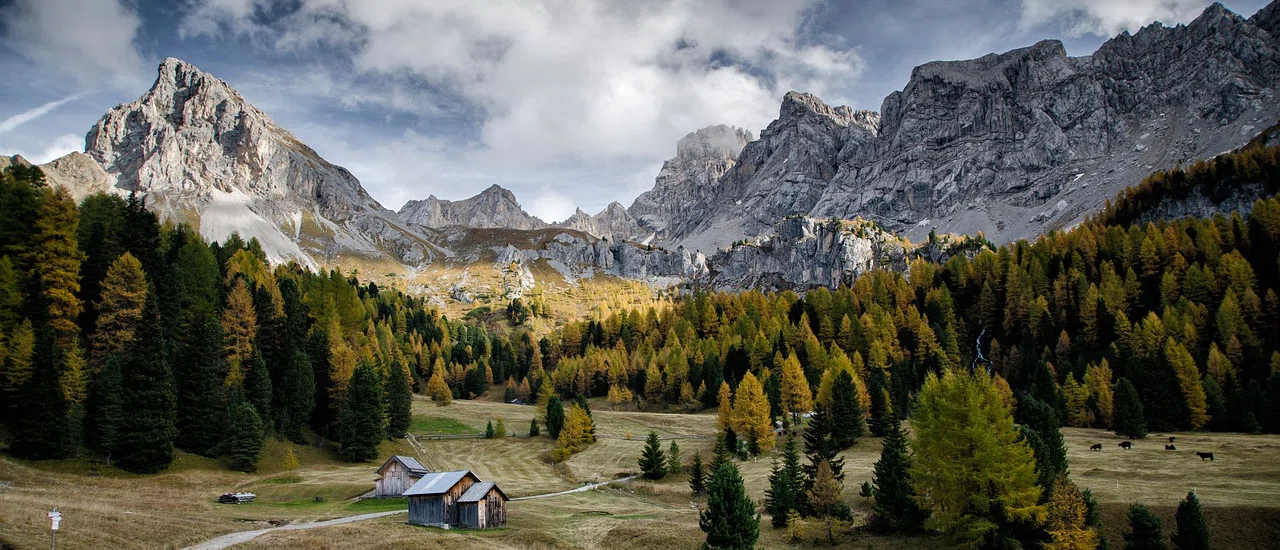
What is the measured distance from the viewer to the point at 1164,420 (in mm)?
Answer: 72812

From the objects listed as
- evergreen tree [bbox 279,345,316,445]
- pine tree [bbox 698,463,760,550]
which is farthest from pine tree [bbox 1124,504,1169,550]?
evergreen tree [bbox 279,345,316,445]

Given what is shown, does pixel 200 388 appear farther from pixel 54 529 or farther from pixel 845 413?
pixel 845 413

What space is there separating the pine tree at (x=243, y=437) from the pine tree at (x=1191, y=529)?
66.6 meters

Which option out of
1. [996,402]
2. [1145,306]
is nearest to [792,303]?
[1145,306]

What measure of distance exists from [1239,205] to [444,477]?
565ft

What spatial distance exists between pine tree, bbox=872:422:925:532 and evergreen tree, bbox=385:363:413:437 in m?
62.9

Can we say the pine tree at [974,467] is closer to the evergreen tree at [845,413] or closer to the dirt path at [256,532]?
the dirt path at [256,532]

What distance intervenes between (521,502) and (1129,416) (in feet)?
202

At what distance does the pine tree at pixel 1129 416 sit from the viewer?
6625cm

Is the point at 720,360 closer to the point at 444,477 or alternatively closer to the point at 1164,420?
the point at 1164,420

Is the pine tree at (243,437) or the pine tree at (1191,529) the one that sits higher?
the pine tree at (243,437)

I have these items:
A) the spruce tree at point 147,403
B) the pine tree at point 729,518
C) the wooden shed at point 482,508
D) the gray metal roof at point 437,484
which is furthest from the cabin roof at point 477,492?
the spruce tree at point 147,403

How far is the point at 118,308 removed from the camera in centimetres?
5722

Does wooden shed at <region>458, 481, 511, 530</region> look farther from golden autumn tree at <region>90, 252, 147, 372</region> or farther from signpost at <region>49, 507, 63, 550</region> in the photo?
golden autumn tree at <region>90, 252, 147, 372</region>
